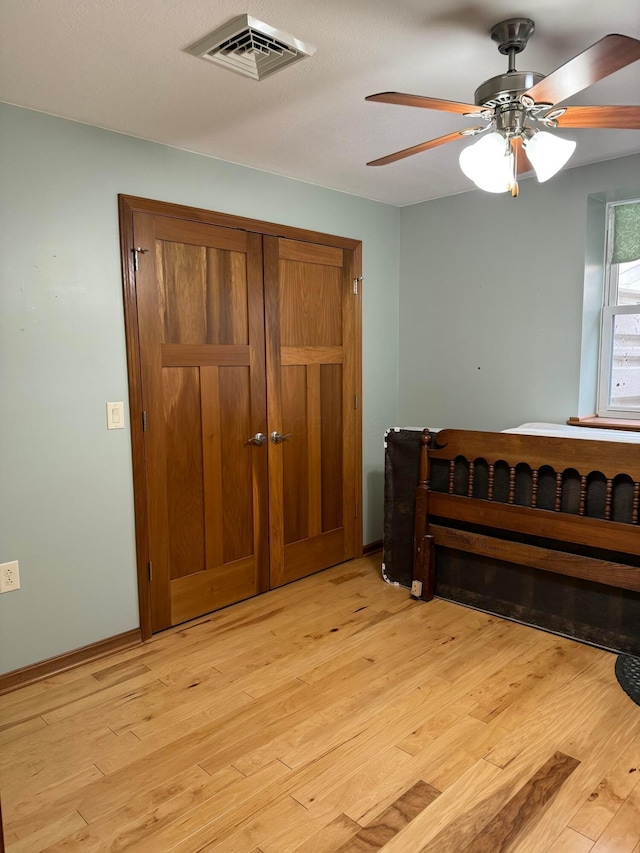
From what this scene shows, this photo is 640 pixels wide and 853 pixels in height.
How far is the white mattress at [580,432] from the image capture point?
9.49ft

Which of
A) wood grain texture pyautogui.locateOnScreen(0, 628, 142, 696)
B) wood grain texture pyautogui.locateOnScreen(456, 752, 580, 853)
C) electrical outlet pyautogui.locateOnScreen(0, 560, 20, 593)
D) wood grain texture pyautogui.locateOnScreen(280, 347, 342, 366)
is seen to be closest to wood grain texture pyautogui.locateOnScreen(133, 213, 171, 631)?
wood grain texture pyautogui.locateOnScreen(0, 628, 142, 696)

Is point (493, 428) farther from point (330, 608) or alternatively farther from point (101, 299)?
point (101, 299)

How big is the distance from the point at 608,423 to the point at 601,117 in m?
1.87

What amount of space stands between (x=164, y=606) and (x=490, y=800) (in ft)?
5.83

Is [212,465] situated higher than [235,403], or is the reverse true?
[235,403]

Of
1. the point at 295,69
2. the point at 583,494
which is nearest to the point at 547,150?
the point at 295,69

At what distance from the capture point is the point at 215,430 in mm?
3170

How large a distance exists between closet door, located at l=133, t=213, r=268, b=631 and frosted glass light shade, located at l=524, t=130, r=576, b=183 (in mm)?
1685

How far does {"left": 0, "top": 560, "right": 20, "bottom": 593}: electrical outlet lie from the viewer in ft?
8.10

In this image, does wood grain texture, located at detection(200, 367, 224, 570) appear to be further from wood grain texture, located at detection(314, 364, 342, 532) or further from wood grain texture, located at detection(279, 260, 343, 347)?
wood grain texture, located at detection(314, 364, 342, 532)

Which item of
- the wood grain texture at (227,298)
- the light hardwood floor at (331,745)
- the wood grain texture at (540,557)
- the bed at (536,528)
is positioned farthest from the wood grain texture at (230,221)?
the light hardwood floor at (331,745)

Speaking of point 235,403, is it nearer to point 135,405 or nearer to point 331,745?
point 135,405

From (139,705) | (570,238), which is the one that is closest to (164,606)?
(139,705)

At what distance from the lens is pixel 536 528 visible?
289 centimetres
